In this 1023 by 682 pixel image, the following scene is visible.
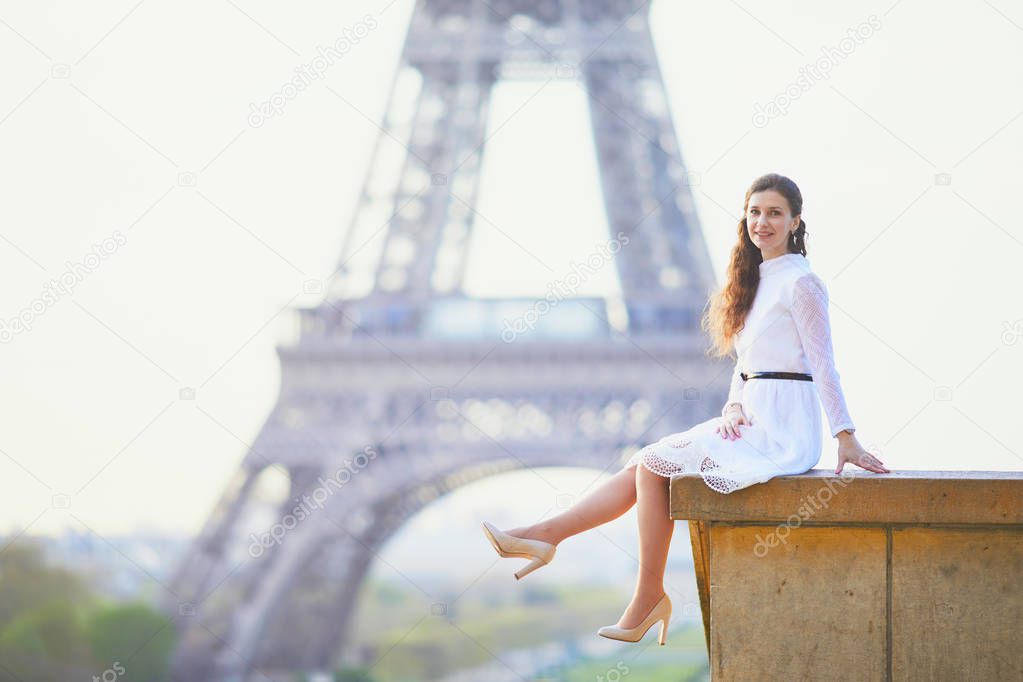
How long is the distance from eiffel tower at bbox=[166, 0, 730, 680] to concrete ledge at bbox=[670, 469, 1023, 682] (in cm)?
1409

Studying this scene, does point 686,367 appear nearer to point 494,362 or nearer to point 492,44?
point 494,362

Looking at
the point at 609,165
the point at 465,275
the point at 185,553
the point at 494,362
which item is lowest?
the point at 185,553

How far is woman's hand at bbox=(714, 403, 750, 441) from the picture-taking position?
4598 millimetres

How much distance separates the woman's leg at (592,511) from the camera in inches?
187

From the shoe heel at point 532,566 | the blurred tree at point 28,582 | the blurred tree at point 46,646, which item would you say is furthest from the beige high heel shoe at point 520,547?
the blurred tree at point 28,582

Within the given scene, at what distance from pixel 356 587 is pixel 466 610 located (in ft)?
52.9

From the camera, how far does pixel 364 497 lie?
64.8ft

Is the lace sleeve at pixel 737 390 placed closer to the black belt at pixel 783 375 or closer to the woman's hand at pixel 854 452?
the black belt at pixel 783 375

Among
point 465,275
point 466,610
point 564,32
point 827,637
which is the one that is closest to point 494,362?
→ point 465,275

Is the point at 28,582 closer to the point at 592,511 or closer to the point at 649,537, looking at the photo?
the point at 592,511

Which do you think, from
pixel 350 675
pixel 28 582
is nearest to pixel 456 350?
pixel 350 675

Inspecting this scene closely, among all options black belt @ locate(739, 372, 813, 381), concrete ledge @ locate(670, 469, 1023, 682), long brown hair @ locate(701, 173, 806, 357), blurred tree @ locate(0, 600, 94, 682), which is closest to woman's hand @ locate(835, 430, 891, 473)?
concrete ledge @ locate(670, 469, 1023, 682)

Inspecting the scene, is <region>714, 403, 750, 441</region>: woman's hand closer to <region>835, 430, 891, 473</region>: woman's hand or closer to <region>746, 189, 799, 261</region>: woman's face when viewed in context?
<region>835, 430, 891, 473</region>: woman's hand

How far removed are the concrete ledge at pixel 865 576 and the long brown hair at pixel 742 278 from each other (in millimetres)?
688
